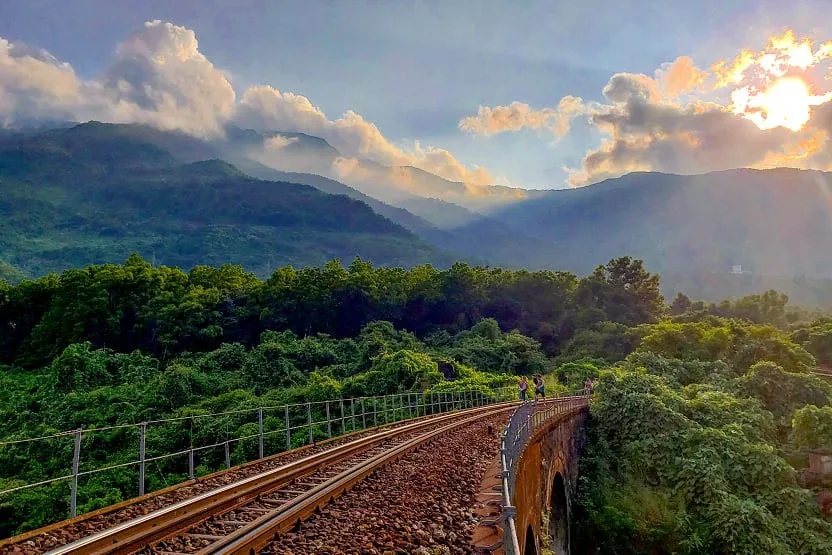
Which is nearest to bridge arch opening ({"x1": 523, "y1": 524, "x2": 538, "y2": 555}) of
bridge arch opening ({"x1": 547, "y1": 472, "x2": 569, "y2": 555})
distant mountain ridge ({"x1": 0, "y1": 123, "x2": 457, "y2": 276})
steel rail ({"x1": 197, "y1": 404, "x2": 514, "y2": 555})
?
steel rail ({"x1": 197, "y1": 404, "x2": 514, "y2": 555})

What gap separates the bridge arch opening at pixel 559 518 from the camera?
16.7 m

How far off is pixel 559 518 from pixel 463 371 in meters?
22.5

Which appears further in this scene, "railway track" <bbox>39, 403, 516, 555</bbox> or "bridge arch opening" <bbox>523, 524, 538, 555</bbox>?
"bridge arch opening" <bbox>523, 524, 538, 555</bbox>

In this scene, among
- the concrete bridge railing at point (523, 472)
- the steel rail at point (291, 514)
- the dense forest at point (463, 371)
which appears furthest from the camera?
the dense forest at point (463, 371)

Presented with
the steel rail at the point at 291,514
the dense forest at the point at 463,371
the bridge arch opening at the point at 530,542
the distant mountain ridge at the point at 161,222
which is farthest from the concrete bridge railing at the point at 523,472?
the distant mountain ridge at the point at 161,222

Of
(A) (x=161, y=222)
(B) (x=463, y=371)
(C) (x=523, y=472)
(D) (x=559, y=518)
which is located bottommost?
(D) (x=559, y=518)

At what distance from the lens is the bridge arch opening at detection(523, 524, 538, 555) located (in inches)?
390

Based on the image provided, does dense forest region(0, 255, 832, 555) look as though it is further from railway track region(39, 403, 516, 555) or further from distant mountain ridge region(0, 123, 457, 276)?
distant mountain ridge region(0, 123, 457, 276)

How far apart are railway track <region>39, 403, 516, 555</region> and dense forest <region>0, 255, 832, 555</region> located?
13.9 metres

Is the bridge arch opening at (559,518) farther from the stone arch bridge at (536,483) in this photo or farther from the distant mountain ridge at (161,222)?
the distant mountain ridge at (161,222)

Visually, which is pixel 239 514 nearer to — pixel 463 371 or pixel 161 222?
pixel 463 371

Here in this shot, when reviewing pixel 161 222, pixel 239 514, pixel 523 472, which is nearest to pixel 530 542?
pixel 523 472

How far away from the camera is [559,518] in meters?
18.1

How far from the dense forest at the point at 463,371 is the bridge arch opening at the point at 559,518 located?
208 cm
